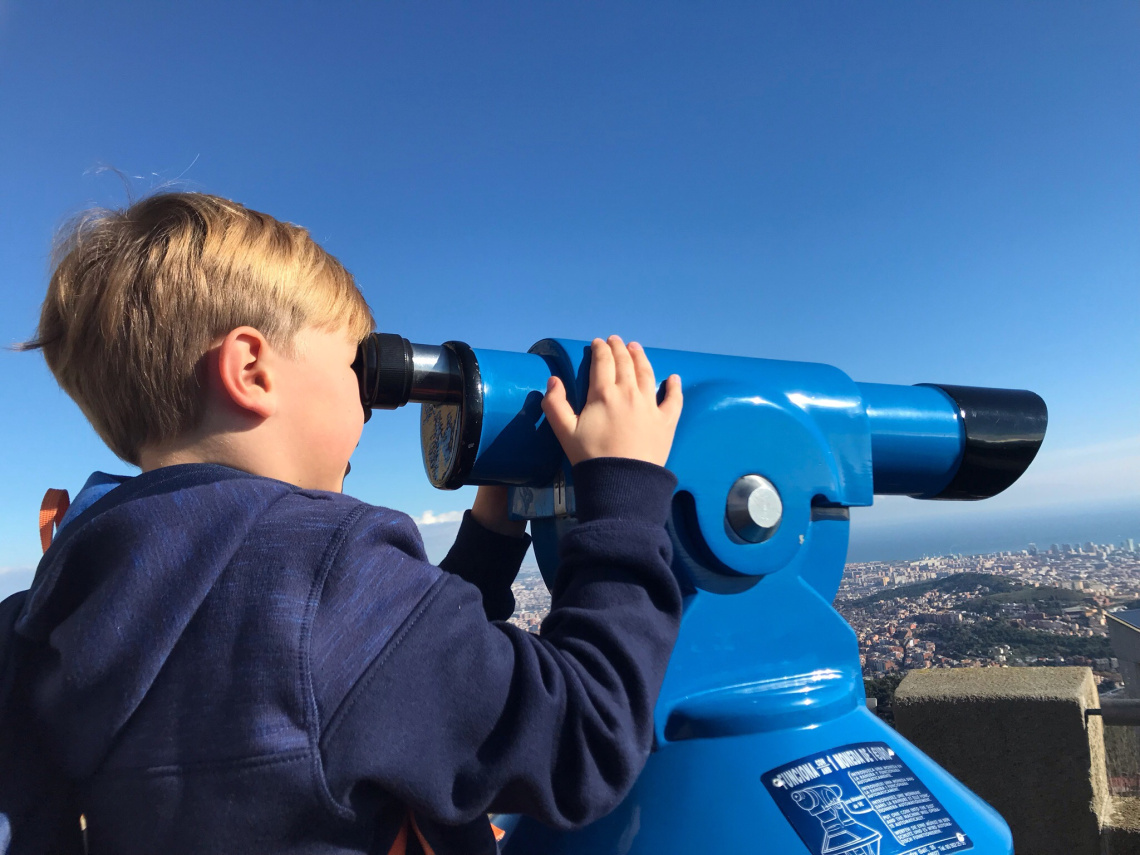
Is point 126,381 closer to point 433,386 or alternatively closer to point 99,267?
point 99,267

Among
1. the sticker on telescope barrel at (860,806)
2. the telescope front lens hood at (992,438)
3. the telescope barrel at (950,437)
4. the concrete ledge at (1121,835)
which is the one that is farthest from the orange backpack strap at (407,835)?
the concrete ledge at (1121,835)

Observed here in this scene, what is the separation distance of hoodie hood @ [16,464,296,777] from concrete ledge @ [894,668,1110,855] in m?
1.71

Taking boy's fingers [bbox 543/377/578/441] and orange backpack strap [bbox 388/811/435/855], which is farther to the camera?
boy's fingers [bbox 543/377/578/441]

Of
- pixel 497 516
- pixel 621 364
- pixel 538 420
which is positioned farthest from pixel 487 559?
pixel 621 364

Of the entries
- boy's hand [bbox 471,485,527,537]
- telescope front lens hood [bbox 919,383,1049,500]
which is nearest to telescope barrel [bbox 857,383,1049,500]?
telescope front lens hood [bbox 919,383,1049,500]

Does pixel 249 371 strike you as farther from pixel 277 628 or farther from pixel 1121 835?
pixel 1121 835

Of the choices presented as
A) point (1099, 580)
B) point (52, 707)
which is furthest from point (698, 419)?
point (1099, 580)

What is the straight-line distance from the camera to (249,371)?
2.88 feet

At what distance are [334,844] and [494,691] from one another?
0.59 ft

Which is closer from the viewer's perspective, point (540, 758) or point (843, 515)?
point (540, 758)

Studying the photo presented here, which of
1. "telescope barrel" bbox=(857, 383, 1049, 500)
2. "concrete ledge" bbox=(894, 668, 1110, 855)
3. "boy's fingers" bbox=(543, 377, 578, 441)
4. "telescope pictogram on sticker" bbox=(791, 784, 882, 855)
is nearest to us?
"telescope pictogram on sticker" bbox=(791, 784, 882, 855)

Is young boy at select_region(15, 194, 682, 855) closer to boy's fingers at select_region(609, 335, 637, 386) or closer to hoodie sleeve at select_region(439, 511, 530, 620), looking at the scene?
boy's fingers at select_region(609, 335, 637, 386)

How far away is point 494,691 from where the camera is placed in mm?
672

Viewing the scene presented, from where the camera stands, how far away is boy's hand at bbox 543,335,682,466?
88cm
